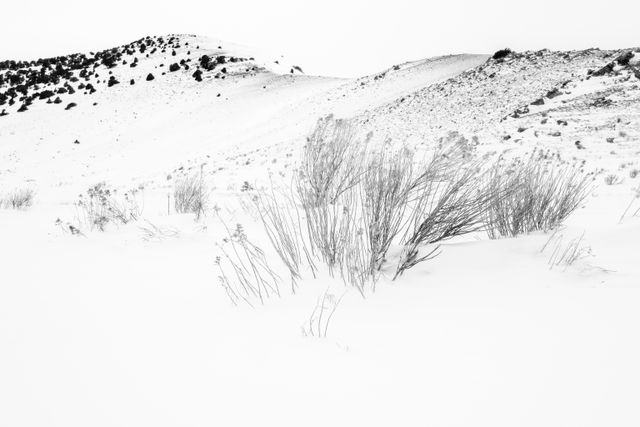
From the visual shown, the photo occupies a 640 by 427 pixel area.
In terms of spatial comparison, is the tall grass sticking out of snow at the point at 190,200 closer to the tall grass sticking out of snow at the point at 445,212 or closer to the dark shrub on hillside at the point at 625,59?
the tall grass sticking out of snow at the point at 445,212

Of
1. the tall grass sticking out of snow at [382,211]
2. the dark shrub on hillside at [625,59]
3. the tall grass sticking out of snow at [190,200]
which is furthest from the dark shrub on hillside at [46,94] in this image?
the dark shrub on hillside at [625,59]

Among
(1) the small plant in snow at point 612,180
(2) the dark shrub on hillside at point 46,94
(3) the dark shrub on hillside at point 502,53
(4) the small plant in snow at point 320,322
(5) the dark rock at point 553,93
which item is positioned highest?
(2) the dark shrub on hillside at point 46,94

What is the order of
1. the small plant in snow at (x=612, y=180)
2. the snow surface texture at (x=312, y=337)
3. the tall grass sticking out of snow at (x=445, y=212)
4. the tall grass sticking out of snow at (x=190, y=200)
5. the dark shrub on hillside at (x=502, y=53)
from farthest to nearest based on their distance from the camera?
the dark shrub on hillside at (x=502, y=53)
the small plant in snow at (x=612, y=180)
the tall grass sticking out of snow at (x=190, y=200)
the tall grass sticking out of snow at (x=445, y=212)
the snow surface texture at (x=312, y=337)

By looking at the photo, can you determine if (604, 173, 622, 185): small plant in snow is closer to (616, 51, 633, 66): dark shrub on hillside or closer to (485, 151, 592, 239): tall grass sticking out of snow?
(485, 151, 592, 239): tall grass sticking out of snow

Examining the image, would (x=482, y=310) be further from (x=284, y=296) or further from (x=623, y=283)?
(x=284, y=296)

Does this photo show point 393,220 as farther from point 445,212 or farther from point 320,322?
point 320,322

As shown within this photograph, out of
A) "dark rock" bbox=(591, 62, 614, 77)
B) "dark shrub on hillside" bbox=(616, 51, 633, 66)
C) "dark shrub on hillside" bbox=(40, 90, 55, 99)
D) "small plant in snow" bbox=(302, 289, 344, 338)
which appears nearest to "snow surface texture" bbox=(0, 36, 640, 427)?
"small plant in snow" bbox=(302, 289, 344, 338)

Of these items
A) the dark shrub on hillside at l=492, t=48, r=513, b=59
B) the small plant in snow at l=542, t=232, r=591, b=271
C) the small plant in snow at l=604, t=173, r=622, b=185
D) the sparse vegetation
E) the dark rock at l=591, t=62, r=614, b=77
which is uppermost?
the dark shrub on hillside at l=492, t=48, r=513, b=59

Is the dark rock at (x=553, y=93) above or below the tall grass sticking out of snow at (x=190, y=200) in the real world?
above

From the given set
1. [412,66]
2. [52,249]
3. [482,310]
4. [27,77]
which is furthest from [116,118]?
[482,310]

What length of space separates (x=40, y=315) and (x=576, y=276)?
315 centimetres

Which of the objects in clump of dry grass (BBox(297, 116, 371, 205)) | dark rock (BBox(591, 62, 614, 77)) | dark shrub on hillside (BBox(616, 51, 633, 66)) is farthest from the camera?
dark shrub on hillside (BBox(616, 51, 633, 66))

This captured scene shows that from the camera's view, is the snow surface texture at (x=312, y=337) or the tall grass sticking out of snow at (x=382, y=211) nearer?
the snow surface texture at (x=312, y=337)

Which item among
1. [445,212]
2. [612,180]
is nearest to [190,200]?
[445,212]
